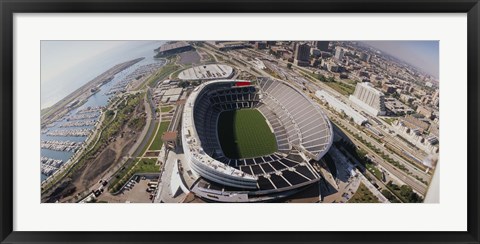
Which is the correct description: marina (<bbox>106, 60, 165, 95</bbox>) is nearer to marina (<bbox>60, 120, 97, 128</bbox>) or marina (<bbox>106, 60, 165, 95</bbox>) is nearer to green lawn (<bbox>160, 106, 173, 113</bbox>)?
marina (<bbox>60, 120, 97, 128</bbox>)

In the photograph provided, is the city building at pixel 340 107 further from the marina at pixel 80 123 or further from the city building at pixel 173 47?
the marina at pixel 80 123

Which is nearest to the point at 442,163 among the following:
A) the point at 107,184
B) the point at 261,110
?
the point at 107,184

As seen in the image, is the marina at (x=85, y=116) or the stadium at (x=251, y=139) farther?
the marina at (x=85, y=116)

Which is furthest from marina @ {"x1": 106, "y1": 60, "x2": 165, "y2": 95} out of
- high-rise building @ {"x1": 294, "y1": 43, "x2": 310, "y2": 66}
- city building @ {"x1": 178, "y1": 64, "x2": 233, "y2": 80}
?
high-rise building @ {"x1": 294, "y1": 43, "x2": 310, "y2": 66}
